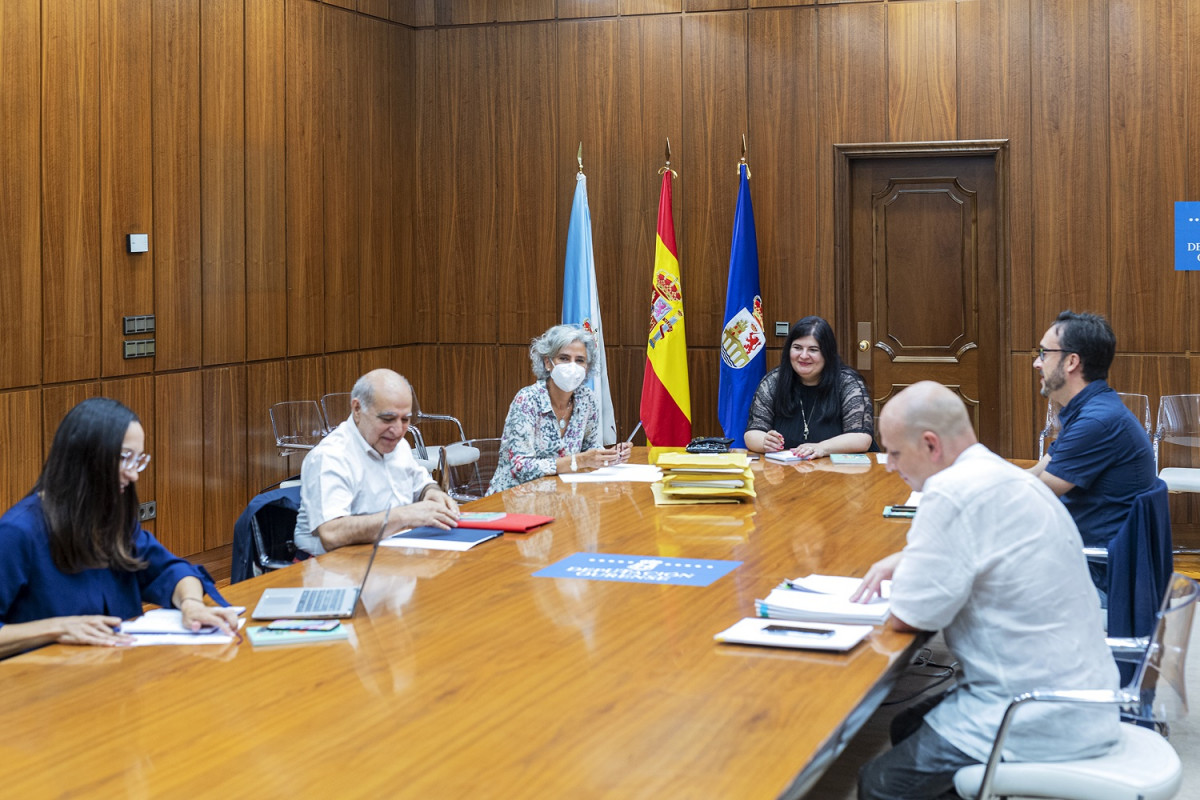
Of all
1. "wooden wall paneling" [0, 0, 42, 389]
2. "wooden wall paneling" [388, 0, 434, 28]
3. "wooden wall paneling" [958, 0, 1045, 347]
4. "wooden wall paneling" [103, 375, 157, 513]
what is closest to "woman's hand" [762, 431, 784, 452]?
"wooden wall paneling" [958, 0, 1045, 347]

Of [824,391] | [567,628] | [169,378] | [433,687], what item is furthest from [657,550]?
[169,378]

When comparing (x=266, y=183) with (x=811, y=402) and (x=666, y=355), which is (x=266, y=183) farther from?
(x=811, y=402)

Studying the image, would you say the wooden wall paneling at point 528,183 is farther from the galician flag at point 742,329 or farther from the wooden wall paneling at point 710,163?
the galician flag at point 742,329

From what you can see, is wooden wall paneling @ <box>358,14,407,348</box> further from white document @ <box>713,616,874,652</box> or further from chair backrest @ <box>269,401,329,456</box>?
white document @ <box>713,616,874,652</box>

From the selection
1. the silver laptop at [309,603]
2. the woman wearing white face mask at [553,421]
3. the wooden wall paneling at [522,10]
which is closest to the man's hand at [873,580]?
the silver laptop at [309,603]

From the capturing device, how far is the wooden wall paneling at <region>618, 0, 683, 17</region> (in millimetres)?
8062

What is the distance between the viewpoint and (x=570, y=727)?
2188mm

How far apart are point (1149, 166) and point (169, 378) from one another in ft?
18.2

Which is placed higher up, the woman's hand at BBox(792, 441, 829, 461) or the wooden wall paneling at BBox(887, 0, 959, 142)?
the wooden wall paneling at BBox(887, 0, 959, 142)

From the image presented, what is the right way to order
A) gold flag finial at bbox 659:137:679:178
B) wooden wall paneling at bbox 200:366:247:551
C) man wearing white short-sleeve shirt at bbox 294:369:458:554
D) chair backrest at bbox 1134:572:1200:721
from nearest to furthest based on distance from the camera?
1. chair backrest at bbox 1134:572:1200:721
2. man wearing white short-sleeve shirt at bbox 294:369:458:554
3. wooden wall paneling at bbox 200:366:247:551
4. gold flag finial at bbox 659:137:679:178

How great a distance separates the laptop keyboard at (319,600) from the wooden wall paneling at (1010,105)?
558 cm

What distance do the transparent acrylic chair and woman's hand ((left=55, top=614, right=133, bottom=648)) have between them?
1.76m

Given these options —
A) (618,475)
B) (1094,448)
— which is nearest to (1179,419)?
(1094,448)

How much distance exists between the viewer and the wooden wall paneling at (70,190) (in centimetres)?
588
